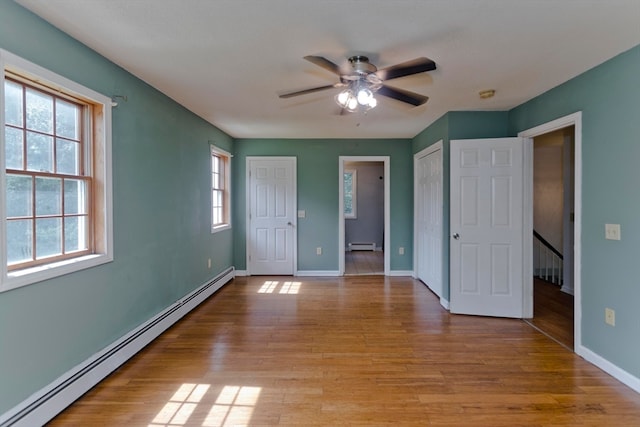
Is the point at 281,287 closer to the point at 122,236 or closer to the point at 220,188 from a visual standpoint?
the point at 220,188

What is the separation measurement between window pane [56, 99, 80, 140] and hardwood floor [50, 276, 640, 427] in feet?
5.76

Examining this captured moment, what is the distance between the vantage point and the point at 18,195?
1.79 metres

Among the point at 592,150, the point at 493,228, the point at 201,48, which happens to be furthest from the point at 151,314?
the point at 592,150

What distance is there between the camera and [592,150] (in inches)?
100

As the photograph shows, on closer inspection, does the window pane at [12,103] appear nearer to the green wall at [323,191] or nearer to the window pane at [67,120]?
the window pane at [67,120]

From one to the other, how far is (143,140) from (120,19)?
117 cm

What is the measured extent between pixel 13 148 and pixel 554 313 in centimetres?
504

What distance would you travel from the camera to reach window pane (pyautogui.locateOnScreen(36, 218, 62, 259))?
195 centimetres

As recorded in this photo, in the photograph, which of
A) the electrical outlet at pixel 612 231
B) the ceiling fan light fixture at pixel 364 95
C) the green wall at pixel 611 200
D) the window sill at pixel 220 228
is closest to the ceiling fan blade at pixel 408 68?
the ceiling fan light fixture at pixel 364 95

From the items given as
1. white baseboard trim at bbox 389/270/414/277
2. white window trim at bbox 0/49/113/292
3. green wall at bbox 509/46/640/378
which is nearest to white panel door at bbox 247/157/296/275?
white baseboard trim at bbox 389/270/414/277

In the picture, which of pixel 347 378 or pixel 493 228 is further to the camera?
pixel 493 228

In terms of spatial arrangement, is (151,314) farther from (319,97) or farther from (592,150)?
(592,150)

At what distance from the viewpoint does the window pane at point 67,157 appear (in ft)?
6.84

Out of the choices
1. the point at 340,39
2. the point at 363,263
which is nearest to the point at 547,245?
the point at 363,263
